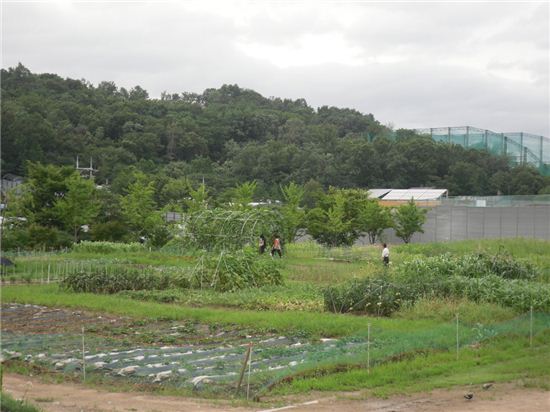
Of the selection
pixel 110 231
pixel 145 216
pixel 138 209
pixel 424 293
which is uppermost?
pixel 138 209

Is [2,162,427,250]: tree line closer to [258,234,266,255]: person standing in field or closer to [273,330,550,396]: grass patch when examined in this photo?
[258,234,266,255]: person standing in field

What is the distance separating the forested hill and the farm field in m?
42.1

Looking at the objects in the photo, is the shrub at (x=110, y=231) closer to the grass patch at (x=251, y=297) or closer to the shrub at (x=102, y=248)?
the shrub at (x=102, y=248)

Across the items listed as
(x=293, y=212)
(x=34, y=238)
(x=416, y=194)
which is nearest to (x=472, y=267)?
(x=34, y=238)

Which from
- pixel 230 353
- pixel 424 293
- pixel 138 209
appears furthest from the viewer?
pixel 138 209

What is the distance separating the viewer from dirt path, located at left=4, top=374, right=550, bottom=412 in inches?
405

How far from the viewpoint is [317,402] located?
10695 millimetres

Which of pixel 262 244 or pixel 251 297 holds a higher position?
pixel 262 244

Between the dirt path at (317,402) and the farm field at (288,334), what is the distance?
34 centimetres

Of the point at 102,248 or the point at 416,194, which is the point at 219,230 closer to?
the point at 102,248

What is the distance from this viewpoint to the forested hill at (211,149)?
227 feet

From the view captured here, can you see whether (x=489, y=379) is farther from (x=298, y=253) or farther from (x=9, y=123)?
(x=9, y=123)

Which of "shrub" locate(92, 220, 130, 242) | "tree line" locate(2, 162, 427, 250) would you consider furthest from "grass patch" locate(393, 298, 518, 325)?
"shrub" locate(92, 220, 130, 242)

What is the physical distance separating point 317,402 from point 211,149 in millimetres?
80623
